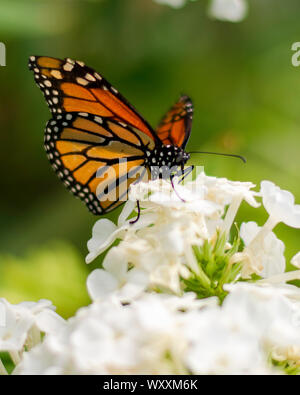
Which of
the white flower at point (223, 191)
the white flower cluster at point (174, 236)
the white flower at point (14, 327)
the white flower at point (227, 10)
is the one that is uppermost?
the white flower at point (227, 10)

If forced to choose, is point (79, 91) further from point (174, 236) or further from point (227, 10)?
point (227, 10)

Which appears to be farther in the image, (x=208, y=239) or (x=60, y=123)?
(x=60, y=123)

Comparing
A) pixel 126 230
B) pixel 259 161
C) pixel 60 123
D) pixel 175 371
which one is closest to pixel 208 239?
pixel 126 230

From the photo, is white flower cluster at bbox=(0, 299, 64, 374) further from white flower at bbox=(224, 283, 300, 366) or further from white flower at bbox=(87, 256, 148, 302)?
white flower at bbox=(224, 283, 300, 366)

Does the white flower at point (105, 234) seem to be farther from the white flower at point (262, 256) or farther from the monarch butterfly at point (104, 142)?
the monarch butterfly at point (104, 142)

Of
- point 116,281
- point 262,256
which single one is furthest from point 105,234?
point 262,256

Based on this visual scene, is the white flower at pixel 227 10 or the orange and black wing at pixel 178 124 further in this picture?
the white flower at pixel 227 10

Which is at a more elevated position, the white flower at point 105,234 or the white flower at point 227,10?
the white flower at point 227,10

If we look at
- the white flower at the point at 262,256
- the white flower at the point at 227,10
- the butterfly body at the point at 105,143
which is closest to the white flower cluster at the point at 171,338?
the white flower at the point at 262,256

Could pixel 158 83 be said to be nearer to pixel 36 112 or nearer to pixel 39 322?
pixel 36 112
